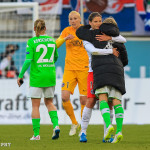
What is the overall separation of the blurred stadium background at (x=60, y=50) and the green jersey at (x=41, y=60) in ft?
15.7

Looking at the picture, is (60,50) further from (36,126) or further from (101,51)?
(101,51)

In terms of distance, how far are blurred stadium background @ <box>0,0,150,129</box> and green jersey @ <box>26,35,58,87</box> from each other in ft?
15.7

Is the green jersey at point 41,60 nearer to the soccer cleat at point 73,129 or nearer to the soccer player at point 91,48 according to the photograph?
the soccer player at point 91,48

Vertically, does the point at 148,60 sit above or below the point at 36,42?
below

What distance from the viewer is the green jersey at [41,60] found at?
785cm

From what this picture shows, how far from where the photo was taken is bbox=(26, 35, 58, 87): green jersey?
785 centimetres

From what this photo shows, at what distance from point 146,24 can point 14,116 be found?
22.3 ft

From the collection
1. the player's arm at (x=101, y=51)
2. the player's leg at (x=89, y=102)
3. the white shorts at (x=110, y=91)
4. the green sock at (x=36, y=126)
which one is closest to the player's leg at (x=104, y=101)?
the white shorts at (x=110, y=91)

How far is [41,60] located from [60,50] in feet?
32.0

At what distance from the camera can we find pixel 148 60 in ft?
60.9

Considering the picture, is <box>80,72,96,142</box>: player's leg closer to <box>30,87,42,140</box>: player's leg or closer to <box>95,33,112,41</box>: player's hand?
<box>95,33,112,41</box>: player's hand

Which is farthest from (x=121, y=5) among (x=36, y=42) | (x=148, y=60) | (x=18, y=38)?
(x=36, y=42)

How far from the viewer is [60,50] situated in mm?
17641

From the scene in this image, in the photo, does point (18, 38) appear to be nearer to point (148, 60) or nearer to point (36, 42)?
point (148, 60)
